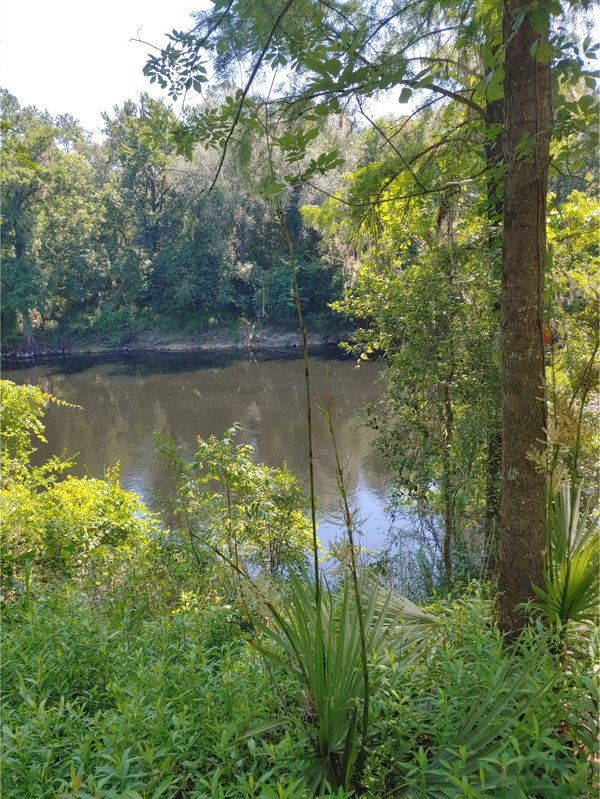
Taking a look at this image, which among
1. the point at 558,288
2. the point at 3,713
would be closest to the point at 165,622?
the point at 3,713

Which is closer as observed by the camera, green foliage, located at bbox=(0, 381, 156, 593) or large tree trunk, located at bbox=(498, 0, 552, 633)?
large tree trunk, located at bbox=(498, 0, 552, 633)

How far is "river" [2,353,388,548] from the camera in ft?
28.6

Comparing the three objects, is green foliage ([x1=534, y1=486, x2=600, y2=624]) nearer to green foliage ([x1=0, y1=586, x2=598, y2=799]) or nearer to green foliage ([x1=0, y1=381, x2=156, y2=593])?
green foliage ([x1=0, y1=586, x2=598, y2=799])

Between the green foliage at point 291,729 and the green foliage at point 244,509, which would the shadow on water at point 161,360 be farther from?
the green foliage at point 291,729

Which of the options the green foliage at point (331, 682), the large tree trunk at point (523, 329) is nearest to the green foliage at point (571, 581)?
the large tree trunk at point (523, 329)

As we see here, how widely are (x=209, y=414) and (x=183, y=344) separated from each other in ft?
39.2

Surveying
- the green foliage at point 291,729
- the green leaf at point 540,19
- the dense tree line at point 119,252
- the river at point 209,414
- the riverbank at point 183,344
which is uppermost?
the dense tree line at point 119,252

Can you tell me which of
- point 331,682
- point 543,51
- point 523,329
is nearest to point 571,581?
point 523,329

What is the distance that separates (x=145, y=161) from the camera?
23.6 metres

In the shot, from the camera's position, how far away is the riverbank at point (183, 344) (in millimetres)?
23359

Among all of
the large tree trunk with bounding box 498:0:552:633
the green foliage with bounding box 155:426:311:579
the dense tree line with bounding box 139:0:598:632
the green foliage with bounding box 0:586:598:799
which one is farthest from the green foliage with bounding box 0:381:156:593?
the large tree trunk with bounding box 498:0:552:633

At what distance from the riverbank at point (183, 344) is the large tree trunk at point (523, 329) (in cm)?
2036

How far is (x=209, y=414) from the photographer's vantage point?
45.2 feet

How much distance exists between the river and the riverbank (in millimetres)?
1719
